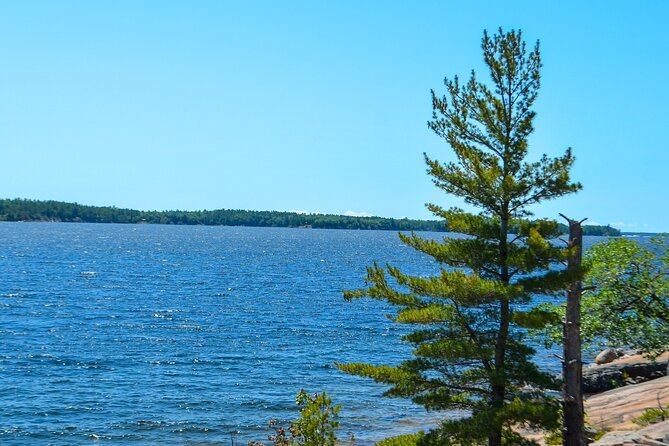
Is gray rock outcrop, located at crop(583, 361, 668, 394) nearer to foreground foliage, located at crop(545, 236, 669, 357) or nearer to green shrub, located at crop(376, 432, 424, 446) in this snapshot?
foreground foliage, located at crop(545, 236, 669, 357)

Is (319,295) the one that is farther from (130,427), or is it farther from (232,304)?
(130,427)

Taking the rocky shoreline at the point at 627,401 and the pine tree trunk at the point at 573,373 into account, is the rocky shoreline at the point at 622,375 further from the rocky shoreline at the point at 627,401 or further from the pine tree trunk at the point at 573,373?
the pine tree trunk at the point at 573,373

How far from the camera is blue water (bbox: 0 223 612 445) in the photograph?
32.5 metres

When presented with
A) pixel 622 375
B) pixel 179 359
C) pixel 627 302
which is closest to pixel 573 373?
pixel 627 302

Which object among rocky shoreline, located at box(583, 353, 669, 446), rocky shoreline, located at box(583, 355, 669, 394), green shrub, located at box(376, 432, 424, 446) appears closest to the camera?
green shrub, located at box(376, 432, 424, 446)

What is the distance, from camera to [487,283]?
19.4m

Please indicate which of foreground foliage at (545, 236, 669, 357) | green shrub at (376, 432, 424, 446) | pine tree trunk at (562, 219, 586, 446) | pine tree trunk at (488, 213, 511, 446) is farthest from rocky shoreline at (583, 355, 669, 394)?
green shrub at (376, 432, 424, 446)

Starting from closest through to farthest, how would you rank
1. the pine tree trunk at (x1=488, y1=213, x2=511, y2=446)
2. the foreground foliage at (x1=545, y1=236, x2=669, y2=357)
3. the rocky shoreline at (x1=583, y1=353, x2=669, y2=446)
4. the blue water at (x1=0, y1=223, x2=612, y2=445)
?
the pine tree trunk at (x1=488, y1=213, x2=511, y2=446) → the rocky shoreline at (x1=583, y1=353, x2=669, y2=446) → the foreground foliage at (x1=545, y1=236, x2=669, y2=357) → the blue water at (x1=0, y1=223, x2=612, y2=445)

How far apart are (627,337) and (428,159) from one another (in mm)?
10221

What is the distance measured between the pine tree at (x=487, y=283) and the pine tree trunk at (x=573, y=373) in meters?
0.47

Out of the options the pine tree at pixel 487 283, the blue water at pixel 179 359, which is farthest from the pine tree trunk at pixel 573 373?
the blue water at pixel 179 359

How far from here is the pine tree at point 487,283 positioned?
1953 centimetres

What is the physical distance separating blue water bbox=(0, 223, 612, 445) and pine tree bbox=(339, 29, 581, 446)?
36.2ft

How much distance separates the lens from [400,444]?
66.5 ft
